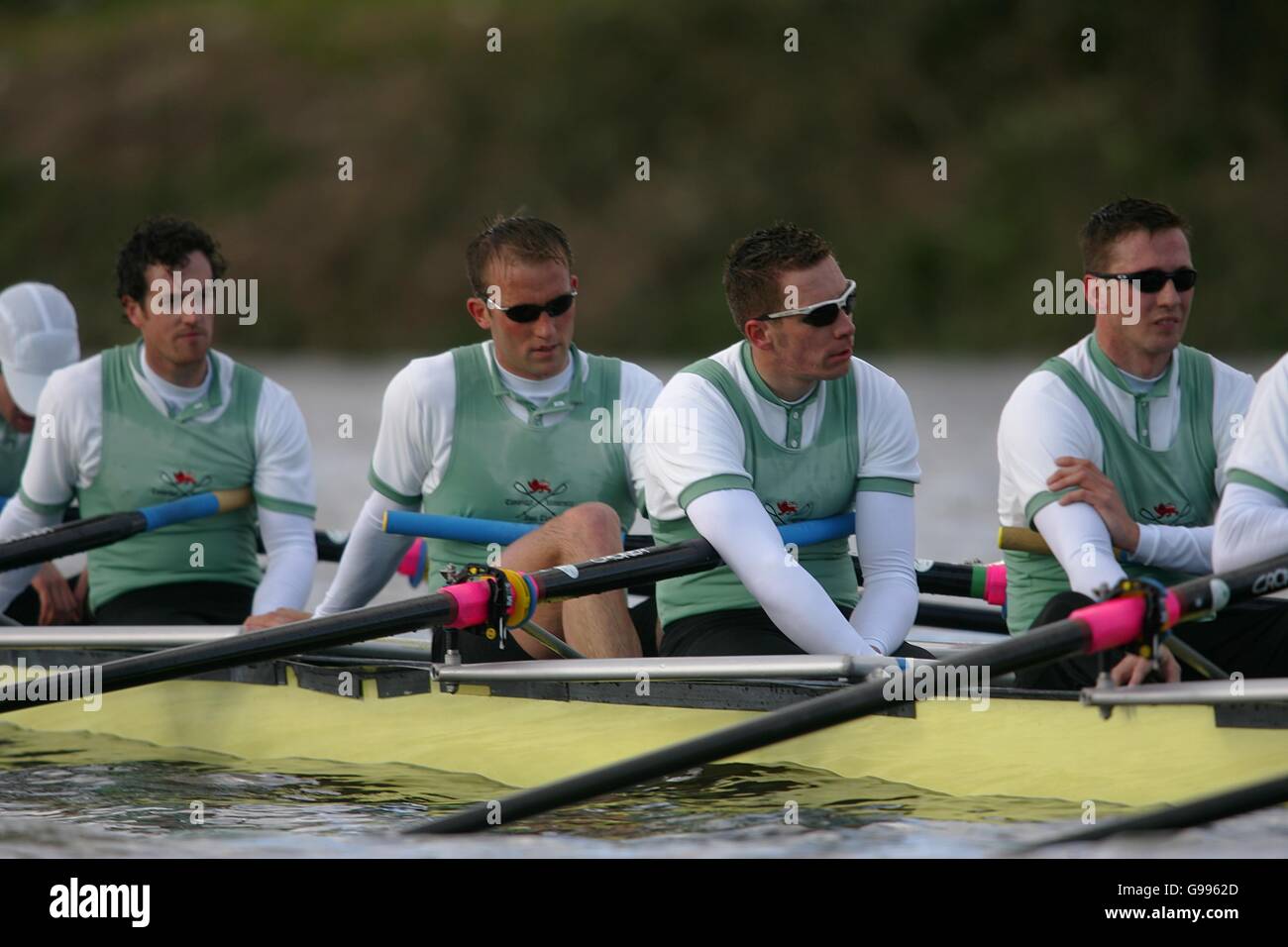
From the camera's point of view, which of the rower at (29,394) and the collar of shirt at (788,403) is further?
the rower at (29,394)

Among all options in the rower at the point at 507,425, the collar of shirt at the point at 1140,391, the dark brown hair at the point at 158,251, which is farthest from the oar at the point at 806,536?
the dark brown hair at the point at 158,251

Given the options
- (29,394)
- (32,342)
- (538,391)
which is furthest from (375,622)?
(32,342)

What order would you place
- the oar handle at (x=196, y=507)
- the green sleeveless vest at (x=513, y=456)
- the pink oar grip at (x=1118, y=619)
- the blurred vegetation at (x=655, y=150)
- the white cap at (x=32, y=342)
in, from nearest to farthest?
the pink oar grip at (x=1118, y=619), the green sleeveless vest at (x=513, y=456), the oar handle at (x=196, y=507), the white cap at (x=32, y=342), the blurred vegetation at (x=655, y=150)

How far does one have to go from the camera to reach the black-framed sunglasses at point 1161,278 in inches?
209

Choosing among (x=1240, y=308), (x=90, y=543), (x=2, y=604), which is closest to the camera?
(x=90, y=543)

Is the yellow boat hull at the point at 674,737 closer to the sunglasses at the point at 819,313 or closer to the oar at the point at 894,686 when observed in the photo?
the oar at the point at 894,686

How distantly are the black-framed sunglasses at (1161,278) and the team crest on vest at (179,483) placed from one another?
10.5 feet

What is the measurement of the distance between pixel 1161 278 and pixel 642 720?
1838mm

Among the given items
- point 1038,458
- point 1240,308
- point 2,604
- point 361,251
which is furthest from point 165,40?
point 1038,458

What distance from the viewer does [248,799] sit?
5.92m

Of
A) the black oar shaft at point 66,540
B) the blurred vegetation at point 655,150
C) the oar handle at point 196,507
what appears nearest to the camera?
the black oar shaft at point 66,540

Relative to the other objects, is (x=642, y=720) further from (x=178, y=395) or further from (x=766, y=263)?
(x=178, y=395)

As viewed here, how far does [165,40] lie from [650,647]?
106 feet

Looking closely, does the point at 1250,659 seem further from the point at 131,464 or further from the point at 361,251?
the point at 361,251
